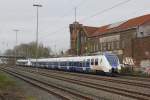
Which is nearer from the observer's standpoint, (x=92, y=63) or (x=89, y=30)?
(x=92, y=63)

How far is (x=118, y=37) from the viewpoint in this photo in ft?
251

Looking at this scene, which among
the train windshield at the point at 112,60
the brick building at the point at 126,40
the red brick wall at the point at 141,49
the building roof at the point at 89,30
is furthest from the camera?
the building roof at the point at 89,30

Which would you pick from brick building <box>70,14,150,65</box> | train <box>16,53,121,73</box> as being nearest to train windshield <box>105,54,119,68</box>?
train <box>16,53,121,73</box>

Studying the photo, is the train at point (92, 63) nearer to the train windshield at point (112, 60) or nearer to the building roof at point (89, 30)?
the train windshield at point (112, 60)

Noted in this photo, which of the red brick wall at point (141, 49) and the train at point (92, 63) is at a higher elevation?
the red brick wall at point (141, 49)

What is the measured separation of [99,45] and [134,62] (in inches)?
866

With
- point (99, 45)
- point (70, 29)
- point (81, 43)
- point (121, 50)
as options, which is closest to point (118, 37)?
point (121, 50)

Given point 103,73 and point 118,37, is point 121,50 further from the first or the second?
point 103,73

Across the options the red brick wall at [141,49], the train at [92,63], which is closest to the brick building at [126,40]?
the red brick wall at [141,49]

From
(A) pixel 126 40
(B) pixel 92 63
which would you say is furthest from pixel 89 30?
(B) pixel 92 63

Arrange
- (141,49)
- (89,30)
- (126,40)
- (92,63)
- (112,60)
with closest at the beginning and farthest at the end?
(112,60) → (92,63) → (141,49) → (126,40) → (89,30)

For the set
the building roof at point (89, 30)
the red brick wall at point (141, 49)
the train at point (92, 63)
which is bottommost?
the train at point (92, 63)

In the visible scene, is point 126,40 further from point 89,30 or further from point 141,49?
point 89,30

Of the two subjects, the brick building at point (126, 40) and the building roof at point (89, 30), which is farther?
the building roof at point (89, 30)
